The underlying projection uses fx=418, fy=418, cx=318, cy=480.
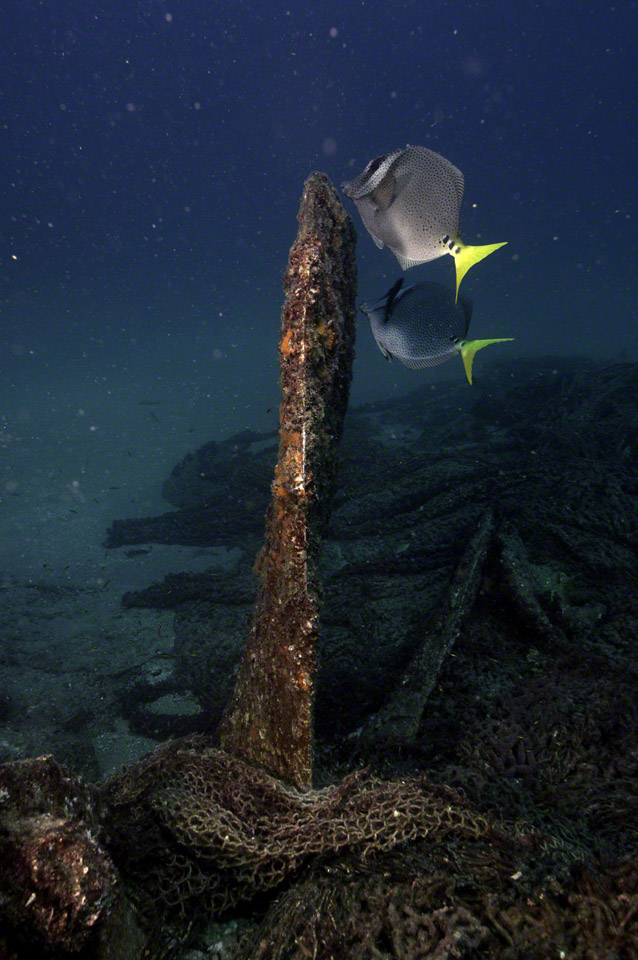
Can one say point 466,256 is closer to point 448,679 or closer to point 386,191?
point 386,191

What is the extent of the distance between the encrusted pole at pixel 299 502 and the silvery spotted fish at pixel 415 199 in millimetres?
567

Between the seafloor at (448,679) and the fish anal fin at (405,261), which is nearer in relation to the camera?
the seafloor at (448,679)

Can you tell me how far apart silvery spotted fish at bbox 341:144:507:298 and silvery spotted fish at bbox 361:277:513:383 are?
17.5 inches

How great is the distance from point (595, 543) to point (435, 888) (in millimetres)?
3094

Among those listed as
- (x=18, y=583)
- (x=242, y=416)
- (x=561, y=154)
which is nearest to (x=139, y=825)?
(x=18, y=583)

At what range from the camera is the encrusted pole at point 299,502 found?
7.14ft

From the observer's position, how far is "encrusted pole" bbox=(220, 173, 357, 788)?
7.14ft

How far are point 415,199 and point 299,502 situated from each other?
2.24 m

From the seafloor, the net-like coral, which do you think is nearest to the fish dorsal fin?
the seafloor

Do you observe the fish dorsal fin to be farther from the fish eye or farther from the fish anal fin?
the fish anal fin

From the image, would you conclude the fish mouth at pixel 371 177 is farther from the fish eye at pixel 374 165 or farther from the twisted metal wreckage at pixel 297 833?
the twisted metal wreckage at pixel 297 833

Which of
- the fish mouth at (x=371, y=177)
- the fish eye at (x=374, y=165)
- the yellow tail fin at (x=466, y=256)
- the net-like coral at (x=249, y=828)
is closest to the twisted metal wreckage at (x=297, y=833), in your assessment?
the net-like coral at (x=249, y=828)

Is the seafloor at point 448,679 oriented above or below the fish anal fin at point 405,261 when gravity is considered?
below

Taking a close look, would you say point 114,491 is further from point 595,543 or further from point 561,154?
point 561,154
